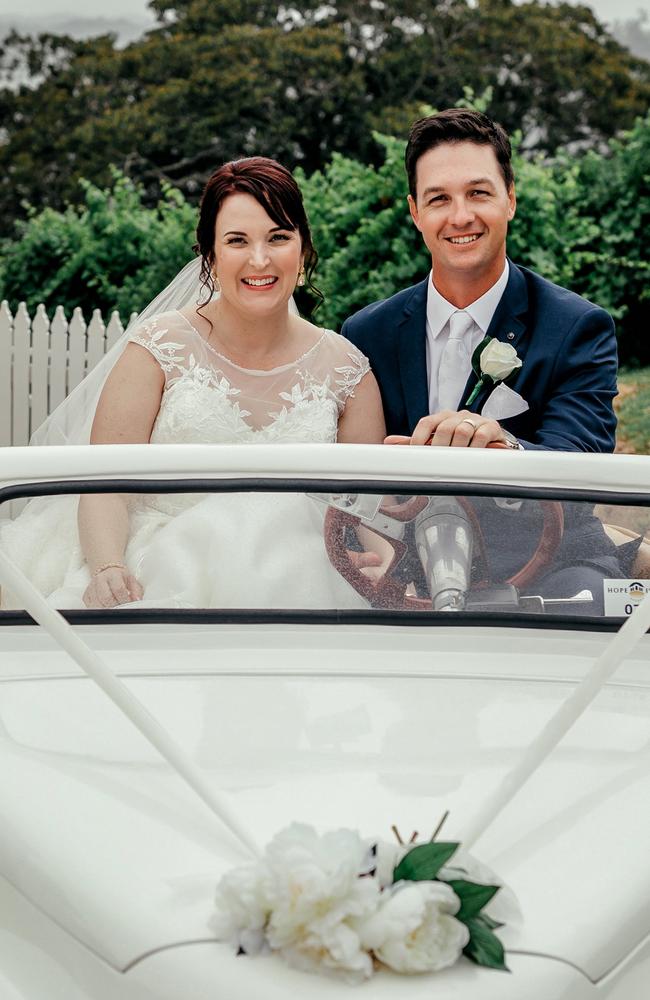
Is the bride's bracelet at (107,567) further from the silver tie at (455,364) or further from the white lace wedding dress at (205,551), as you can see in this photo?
the silver tie at (455,364)

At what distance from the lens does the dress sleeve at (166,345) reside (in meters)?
3.18

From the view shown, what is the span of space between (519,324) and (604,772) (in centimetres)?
186

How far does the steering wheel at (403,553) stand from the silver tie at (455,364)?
4.14ft

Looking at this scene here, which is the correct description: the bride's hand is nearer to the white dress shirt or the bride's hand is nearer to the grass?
the white dress shirt

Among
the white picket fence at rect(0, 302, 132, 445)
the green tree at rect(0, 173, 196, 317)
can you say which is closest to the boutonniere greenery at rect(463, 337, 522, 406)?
the white picket fence at rect(0, 302, 132, 445)

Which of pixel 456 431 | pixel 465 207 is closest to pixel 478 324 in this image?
pixel 465 207

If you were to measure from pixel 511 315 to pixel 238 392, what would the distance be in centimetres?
78

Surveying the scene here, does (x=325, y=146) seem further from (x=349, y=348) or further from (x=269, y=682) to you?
(x=269, y=682)

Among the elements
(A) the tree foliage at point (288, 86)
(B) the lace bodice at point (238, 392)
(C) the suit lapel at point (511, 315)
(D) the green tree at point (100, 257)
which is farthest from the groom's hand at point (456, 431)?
(A) the tree foliage at point (288, 86)

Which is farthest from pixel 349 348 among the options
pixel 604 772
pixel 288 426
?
pixel 604 772

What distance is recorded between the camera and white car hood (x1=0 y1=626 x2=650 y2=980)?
1372mm

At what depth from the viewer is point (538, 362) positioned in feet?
10.4

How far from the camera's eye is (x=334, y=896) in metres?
1.23

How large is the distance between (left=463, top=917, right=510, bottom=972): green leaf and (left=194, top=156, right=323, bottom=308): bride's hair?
2.29 metres
